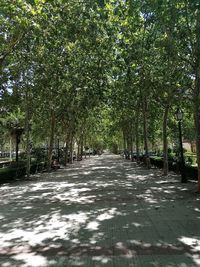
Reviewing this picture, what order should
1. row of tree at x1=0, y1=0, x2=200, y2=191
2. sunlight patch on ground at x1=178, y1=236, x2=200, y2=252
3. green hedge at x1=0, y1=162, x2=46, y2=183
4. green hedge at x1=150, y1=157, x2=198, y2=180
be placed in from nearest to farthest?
sunlight patch on ground at x1=178, y1=236, x2=200, y2=252, row of tree at x1=0, y1=0, x2=200, y2=191, green hedge at x1=150, y1=157, x2=198, y2=180, green hedge at x1=0, y1=162, x2=46, y2=183

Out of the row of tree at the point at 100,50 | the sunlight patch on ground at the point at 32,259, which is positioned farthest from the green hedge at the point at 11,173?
the sunlight patch on ground at the point at 32,259

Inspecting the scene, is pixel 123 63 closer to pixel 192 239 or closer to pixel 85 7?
pixel 85 7

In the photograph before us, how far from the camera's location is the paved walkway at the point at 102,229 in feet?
20.1

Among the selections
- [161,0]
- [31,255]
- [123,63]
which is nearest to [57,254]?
[31,255]

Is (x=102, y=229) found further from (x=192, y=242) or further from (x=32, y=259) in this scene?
(x=32, y=259)

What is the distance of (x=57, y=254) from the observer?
6.43 meters

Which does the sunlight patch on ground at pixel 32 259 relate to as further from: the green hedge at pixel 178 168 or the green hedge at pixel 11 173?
the green hedge at pixel 11 173

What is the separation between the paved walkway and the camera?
20.1 feet

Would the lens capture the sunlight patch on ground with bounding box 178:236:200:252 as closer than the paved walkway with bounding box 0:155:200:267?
No

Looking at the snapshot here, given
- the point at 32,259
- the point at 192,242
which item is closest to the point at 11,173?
the point at 32,259

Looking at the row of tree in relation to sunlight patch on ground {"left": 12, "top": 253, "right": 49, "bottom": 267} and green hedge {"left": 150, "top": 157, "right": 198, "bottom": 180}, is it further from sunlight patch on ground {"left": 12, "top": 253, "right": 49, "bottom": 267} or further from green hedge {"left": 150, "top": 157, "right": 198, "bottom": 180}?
sunlight patch on ground {"left": 12, "top": 253, "right": 49, "bottom": 267}

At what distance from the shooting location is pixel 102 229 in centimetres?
823

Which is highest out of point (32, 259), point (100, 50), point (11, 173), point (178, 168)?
point (100, 50)

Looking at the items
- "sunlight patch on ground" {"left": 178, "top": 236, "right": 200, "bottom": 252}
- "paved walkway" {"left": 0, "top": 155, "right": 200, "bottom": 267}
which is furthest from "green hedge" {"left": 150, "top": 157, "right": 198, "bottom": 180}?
"sunlight patch on ground" {"left": 178, "top": 236, "right": 200, "bottom": 252}
